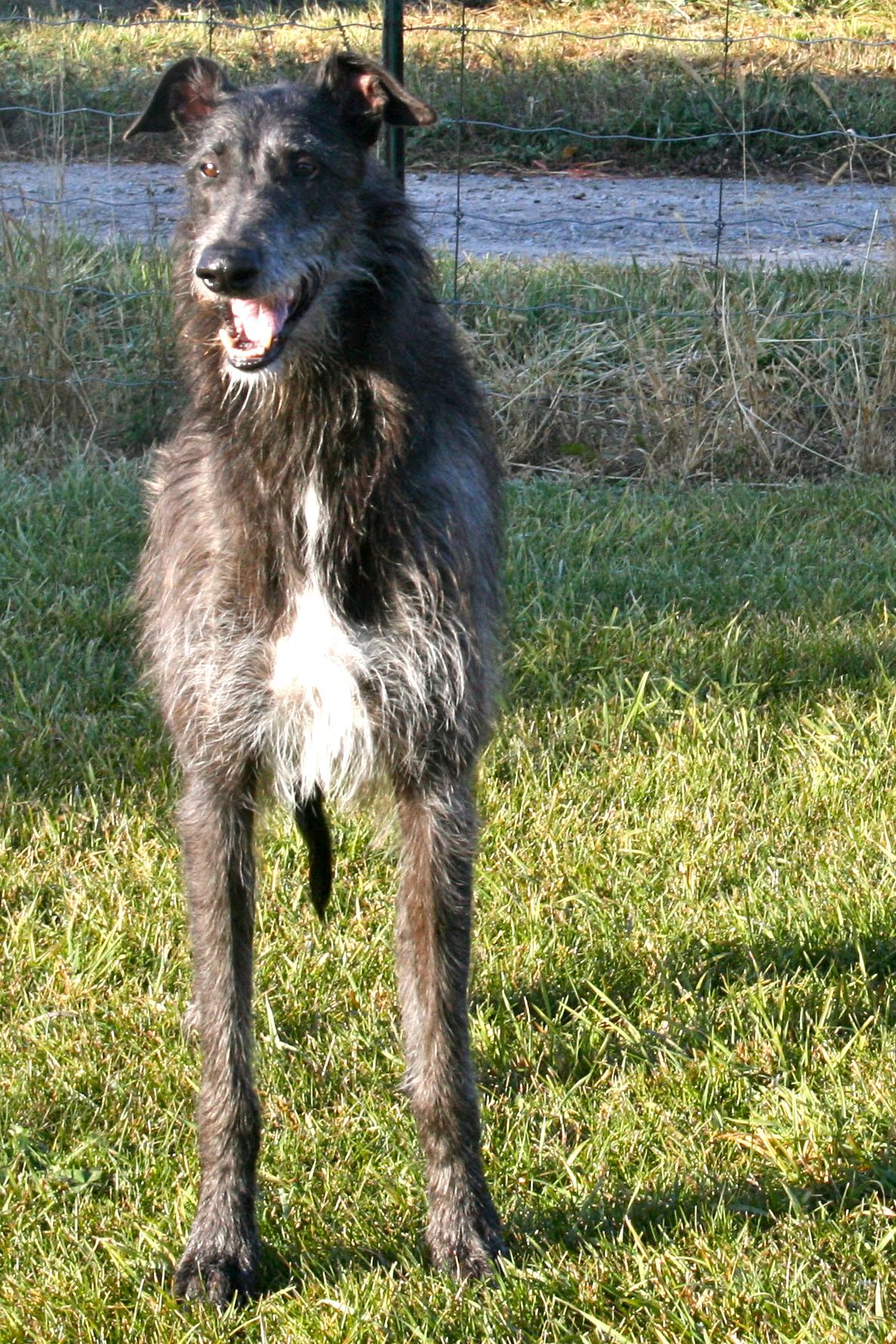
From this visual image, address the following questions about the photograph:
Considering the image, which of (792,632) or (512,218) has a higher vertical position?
(512,218)

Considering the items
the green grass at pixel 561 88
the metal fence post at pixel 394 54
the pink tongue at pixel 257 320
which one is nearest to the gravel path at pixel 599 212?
the green grass at pixel 561 88

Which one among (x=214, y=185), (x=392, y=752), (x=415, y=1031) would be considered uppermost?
(x=214, y=185)

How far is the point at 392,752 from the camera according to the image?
290 centimetres

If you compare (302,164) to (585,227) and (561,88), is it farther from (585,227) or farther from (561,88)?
(561,88)

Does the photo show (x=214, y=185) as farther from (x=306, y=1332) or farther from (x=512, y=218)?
(x=512, y=218)

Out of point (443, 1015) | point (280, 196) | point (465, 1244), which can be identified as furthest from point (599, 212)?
point (465, 1244)

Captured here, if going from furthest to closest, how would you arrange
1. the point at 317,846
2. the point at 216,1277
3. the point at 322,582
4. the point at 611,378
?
the point at 611,378 < the point at 317,846 < the point at 322,582 < the point at 216,1277

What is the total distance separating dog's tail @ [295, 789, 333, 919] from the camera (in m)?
3.27

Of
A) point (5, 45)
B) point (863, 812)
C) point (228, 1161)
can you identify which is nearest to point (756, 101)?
point (5, 45)

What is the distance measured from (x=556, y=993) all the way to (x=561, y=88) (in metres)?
9.54

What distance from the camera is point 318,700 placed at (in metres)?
2.81

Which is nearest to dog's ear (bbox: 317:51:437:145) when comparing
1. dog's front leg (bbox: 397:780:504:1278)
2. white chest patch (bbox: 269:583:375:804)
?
white chest patch (bbox: 269:583:375:804)

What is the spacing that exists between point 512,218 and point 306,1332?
817 cm

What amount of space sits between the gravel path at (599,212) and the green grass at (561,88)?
27 centimetres
